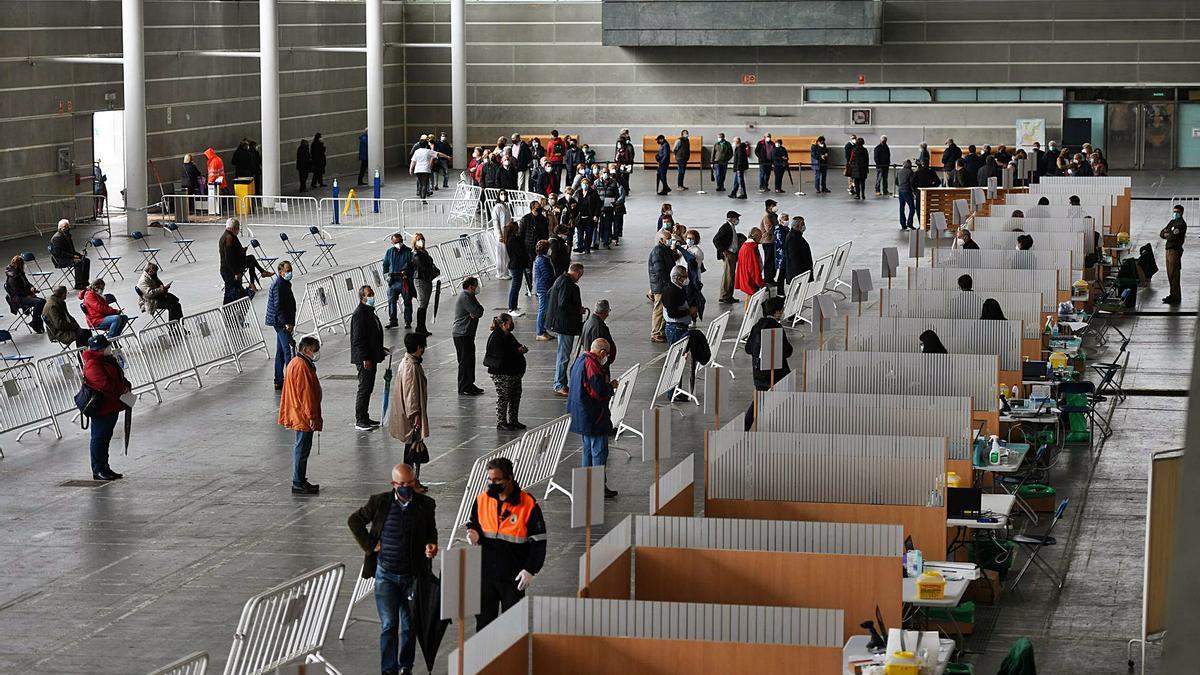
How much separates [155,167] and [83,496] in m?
26.4

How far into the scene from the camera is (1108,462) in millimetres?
16422

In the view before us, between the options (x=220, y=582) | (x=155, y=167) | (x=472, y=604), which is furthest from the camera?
(x=155, y=167)

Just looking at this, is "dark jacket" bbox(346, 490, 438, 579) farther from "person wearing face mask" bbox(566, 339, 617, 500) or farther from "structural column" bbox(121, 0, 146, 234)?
"structural column" bbox(121, 0, 146, 234)

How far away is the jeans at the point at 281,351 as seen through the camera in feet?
63.7

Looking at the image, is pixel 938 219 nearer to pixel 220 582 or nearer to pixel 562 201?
pixel 562 201

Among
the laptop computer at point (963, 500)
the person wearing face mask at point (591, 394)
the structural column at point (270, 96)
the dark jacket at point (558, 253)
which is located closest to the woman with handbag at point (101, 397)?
the person wearing face mask at point (591, 394)

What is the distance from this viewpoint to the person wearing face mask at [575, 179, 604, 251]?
3312 centimetres

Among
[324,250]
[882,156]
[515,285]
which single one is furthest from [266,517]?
[882,156]

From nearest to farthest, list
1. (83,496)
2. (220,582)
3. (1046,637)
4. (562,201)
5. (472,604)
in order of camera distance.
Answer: (472,604)
(1046,637)
(220,582)
(83,496)
(562,201)

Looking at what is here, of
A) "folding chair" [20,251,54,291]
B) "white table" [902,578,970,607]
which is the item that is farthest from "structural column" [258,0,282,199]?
"white table" [902,578,970,607]

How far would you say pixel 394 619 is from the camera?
9.68 m

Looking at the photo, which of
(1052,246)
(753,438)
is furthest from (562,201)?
(753,438)

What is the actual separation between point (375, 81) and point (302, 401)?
33307mm

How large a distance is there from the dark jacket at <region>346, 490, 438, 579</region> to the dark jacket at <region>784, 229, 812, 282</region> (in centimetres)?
1665
